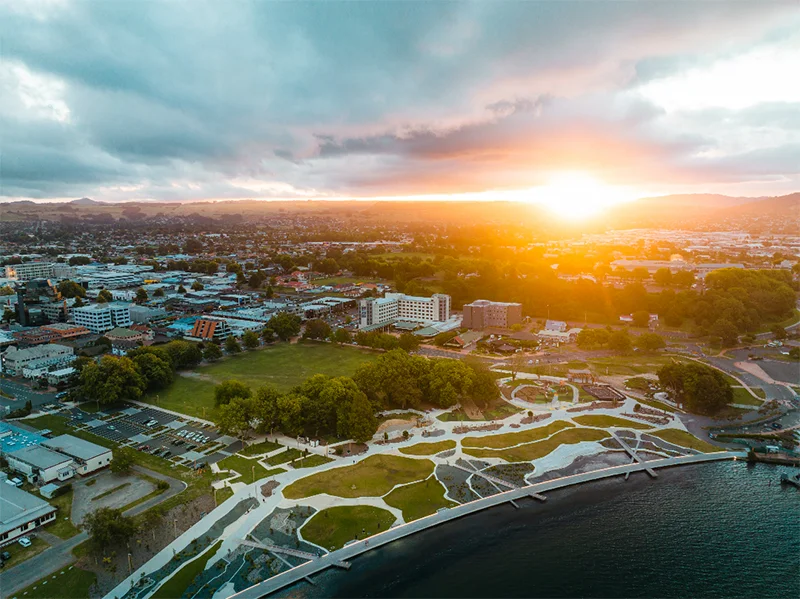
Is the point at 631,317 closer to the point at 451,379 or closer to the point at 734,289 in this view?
the point at 734,289

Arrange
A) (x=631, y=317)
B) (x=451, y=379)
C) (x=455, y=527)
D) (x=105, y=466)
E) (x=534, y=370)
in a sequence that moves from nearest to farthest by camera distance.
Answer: (x=455, y=527) → (x=105, y=466) → (x=451, y=379) → (x=534, y=370) → (x=631, y=317)

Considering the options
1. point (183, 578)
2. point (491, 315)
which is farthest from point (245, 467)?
point (491, 315)

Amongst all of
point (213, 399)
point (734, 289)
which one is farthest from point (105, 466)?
point (734, 289)

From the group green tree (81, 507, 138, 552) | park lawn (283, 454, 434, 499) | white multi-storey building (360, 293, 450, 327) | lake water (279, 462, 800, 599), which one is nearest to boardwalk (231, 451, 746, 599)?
lake water (279, 462, 800, 599)

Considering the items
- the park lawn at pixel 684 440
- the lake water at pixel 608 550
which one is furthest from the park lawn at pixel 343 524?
the park lawn at pixel 684 440

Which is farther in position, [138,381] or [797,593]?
[138,381]

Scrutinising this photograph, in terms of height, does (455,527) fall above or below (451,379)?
below

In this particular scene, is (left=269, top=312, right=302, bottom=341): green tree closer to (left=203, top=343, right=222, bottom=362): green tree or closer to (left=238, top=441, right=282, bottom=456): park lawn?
(left=203, top=343, right=222, bottom=362): green tree
